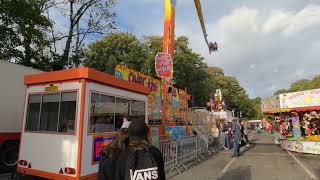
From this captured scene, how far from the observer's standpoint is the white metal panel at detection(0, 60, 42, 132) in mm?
10266

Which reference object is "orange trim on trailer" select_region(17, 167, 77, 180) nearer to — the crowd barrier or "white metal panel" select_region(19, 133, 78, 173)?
"white metal panel" select_region(19, 133, 78, 173)

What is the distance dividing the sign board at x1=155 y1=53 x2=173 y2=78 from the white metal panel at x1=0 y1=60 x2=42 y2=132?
7223 millimetres

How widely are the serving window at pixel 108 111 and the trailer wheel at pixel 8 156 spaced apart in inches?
163

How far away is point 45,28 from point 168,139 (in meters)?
14.3

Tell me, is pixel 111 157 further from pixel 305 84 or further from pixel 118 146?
pixel 305 84

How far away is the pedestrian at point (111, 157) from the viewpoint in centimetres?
316

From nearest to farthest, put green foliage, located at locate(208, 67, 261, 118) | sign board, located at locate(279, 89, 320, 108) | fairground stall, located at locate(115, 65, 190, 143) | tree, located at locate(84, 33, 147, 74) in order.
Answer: fairground stall, located at locate(115, 65, 190, 143) < sign board, located at locate(279, 89, 320, 108) < tree, located at locate(84, 33, 147, 74) < green foliage, located at locate(208, 67, 261, 118)

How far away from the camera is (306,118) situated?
66.9 ft

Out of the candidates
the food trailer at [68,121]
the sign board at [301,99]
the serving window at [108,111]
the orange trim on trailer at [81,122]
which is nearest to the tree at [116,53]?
the sign board at [301,99]

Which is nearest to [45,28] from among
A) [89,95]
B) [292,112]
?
[89,95]

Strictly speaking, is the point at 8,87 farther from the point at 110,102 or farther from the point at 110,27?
the point at 110,27

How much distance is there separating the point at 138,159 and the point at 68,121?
A: 4985 millimetres

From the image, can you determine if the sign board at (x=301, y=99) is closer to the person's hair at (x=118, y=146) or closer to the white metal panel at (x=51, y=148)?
the white metal panel at (x=51, y=148)

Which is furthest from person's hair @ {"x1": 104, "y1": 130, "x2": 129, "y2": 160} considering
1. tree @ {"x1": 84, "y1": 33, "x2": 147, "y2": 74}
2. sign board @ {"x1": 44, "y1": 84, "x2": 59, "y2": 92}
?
tree @ {"x1": 84, "y1": 33, "x2": 147, "y2": 74}
